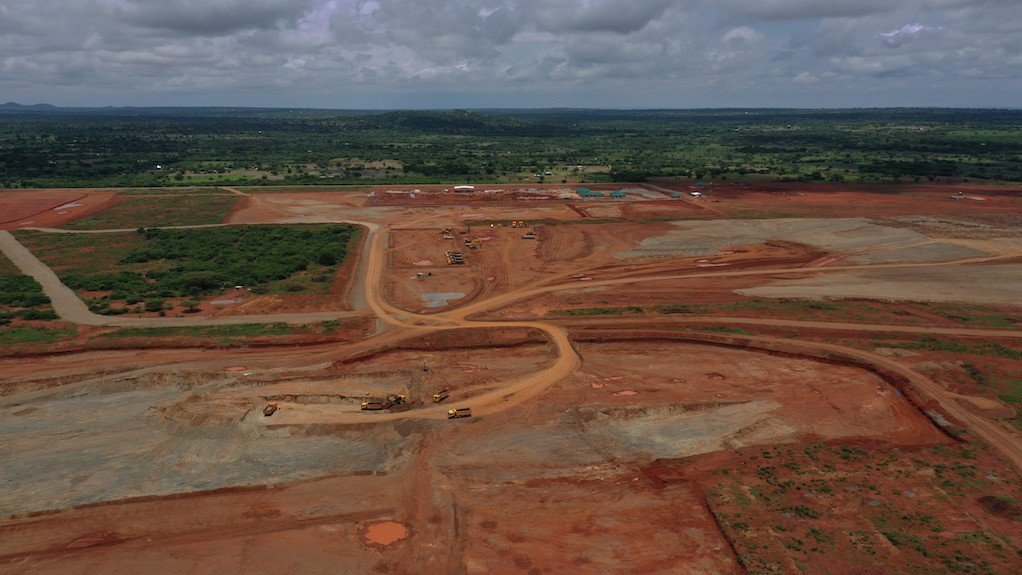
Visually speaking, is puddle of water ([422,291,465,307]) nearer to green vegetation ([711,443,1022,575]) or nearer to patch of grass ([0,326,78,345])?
patch of grass ([0,326,78,345])

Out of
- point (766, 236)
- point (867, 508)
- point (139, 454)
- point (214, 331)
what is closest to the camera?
point (867, 508)

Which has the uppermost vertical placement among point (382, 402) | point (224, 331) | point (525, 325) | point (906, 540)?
point (224, 331)

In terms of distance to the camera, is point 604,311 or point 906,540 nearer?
point 906,540

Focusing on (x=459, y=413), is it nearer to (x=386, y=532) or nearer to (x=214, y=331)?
(x=386, y=532)

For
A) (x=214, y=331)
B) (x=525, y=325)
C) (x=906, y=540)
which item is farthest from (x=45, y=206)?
(x=906, y=540)

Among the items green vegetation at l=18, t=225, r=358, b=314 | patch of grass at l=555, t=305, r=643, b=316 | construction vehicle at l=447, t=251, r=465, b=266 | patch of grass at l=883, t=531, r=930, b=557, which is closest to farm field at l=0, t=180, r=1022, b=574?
patch of grass at l=883, t=531, r=930, b=557

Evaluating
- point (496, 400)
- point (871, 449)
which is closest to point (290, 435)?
point (496, 400)

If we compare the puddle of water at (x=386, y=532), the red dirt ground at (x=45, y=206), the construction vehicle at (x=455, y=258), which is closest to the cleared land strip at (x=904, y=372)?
the construction vehicle at (x=455, y=258)

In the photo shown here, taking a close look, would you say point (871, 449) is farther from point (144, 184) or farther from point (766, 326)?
point (144, 184)
